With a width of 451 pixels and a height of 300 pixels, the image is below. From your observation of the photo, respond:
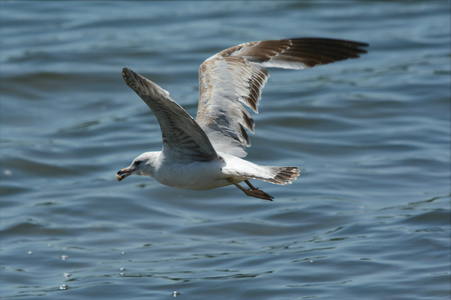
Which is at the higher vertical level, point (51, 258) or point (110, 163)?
point (110, 163)

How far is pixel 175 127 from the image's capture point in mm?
6004

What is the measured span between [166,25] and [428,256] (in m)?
10.4

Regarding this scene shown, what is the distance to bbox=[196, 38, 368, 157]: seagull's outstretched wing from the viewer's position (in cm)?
683

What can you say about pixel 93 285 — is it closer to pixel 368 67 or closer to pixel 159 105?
pixel 159 105

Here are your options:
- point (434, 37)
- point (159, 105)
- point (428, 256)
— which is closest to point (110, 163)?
point (428, 256)

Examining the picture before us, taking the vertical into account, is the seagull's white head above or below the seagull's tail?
above

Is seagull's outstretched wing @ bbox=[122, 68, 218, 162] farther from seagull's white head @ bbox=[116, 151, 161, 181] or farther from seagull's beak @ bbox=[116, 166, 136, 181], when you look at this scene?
seagull's beak @ bbox=[116, 166, 136, 181]

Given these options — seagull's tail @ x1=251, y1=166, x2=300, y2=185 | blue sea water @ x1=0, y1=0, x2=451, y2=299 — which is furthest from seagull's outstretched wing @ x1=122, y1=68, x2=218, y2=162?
blue sea water @ x1=0, y1=0, x2=451, y2=299

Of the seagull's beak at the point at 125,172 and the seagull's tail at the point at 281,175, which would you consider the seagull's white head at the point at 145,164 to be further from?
the seagull's tail at the point at 281,175

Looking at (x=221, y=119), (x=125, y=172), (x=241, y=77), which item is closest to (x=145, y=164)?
(x=125, y=172)

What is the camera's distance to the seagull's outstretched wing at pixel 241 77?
22.4ft

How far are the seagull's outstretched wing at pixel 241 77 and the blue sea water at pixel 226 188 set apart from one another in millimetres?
1841

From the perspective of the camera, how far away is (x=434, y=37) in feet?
53.8

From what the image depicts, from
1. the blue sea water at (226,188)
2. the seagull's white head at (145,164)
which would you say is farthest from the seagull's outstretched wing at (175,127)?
the blue sea water at (226,188)
